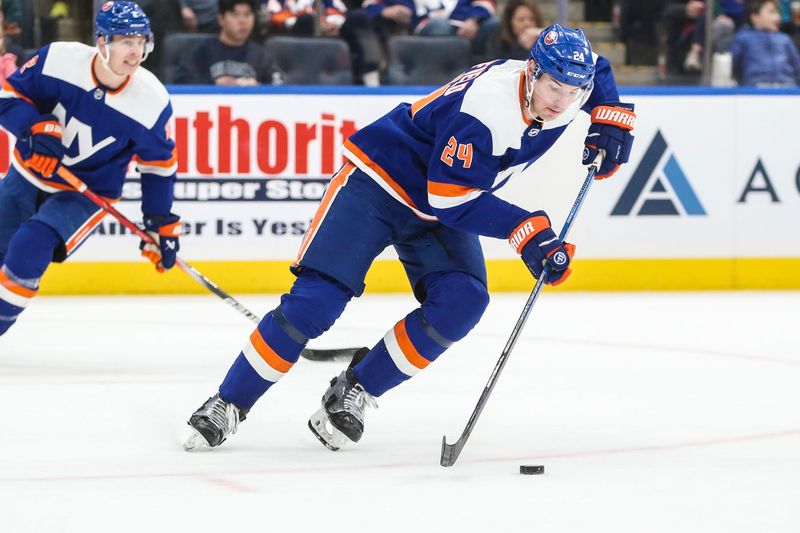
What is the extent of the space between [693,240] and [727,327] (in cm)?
112

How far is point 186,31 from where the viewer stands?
6.16m

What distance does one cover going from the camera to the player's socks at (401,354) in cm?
305

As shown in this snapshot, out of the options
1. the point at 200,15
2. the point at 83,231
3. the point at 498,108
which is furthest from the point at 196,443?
the point at 200,15

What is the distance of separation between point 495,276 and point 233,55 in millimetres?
1539

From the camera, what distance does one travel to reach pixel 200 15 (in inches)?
247

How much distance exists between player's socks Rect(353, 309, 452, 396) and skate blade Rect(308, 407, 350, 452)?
0.39 feet

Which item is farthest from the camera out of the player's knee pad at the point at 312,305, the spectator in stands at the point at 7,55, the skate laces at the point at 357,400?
the spectator in stands at the point at 7,55

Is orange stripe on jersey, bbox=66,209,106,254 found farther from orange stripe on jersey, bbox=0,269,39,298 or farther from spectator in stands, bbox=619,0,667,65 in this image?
spectator in stands, bbox=619,0,667,65

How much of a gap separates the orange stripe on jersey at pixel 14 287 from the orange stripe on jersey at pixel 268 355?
1.34 metres

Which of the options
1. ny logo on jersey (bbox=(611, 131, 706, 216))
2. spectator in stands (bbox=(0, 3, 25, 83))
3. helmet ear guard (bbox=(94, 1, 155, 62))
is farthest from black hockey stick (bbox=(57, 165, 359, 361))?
ny logo on jersey (bbox=(611, 131, 706, 216))

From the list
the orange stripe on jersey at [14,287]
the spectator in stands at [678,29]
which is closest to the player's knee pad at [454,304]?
the orange stripe on jersey at [14,287]

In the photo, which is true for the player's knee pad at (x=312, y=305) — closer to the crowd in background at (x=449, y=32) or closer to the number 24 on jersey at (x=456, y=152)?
the number 24 on jersey at (x=456, y=152)

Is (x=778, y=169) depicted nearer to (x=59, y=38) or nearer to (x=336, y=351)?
(x=336, y=351)

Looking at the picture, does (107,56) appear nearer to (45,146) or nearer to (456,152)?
(45,146)
